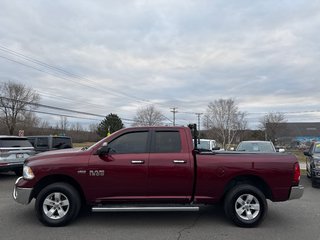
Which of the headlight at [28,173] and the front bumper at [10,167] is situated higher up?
the headlight at [28,173]

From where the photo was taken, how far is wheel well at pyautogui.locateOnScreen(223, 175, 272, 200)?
278 inches

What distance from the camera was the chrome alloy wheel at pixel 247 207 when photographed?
22.2 ft

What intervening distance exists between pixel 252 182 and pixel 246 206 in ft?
1.84

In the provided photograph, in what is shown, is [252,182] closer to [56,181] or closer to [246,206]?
[246,206]

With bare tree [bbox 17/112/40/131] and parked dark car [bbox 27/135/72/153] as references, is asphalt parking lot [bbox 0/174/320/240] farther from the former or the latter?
bare tree [bbox 17/112/40/131]

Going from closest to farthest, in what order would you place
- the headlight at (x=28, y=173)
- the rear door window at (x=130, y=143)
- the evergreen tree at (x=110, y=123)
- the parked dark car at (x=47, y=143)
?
the headlight at (x=28, y=173) → the rear door window at (x=130, y=143) → the parked dark car at (x=47, y=143) → the evergreen tree at (x=110, y=123)

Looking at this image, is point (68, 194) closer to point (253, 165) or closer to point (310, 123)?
point (253, 165)

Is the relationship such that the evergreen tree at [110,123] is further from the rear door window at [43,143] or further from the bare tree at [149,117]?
the rear door window at [43,143]

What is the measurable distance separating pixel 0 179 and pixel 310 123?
110 metres

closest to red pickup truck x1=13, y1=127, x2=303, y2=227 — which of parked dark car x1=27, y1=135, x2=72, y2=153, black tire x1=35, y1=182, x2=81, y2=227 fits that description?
black tire x1=35, y1=182, x2=81, y2=227

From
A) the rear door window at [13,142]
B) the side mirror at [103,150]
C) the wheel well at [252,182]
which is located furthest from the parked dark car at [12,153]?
the wheel well at [252,182]

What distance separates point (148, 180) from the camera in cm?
676

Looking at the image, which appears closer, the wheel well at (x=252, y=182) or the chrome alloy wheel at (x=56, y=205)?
the chrome alloy wheel at (x=56, y=205)

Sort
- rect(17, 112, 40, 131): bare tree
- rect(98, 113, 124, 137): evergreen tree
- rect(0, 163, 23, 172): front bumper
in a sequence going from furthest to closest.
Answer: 1. rect(98, 113, 124, 137): evergreen tree
2. rect(17, 112, 40, 131): bare tree
3. rect(0, 163, 23, 172): front bumper
